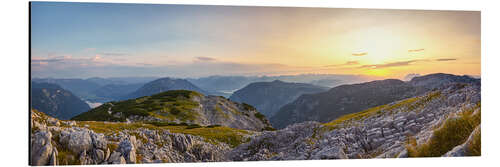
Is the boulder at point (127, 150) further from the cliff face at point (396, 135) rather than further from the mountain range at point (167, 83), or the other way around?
the mountain range at point (167, 83)

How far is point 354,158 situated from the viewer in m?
11.4

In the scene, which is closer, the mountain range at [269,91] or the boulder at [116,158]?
the boulder at [116,158]

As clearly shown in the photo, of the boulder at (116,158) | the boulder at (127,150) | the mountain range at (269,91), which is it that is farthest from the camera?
the mountain range at (269,91)

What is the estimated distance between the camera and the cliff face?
950 cm

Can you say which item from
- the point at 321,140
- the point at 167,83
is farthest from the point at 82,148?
the point at 167,83

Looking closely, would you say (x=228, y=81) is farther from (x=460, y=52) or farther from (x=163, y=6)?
(x=460, y=52)

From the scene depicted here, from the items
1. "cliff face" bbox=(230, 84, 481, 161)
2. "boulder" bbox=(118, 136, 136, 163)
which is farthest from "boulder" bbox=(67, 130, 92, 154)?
"cliff face" bbox=(230, 84, 481, 161)

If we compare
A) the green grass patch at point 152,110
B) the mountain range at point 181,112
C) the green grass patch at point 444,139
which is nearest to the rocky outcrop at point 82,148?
the green grass patch at point 444,139

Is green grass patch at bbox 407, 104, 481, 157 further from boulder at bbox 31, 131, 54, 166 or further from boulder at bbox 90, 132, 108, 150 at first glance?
boulder at bbox 31, 131, 54, 166

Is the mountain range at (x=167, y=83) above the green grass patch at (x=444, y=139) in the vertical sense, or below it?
above

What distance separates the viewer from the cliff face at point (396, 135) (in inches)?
374
